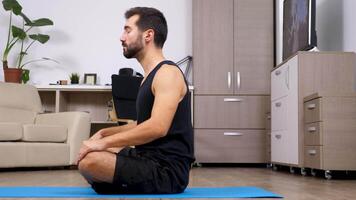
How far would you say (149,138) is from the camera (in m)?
1.98

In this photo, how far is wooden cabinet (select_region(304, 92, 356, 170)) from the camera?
367cm

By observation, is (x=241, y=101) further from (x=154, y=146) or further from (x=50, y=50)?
(x=154, y=146)

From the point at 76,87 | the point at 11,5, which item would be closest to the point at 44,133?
the point at 76,87

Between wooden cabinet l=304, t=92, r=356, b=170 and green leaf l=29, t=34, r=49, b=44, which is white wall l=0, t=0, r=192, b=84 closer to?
green leaf l=29, t=34, r=49, b=44

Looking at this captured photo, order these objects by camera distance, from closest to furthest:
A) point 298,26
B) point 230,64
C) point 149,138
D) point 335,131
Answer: point 149,138 → point 335,131 → point 298,26 → point 230,64

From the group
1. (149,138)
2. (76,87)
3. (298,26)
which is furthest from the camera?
(76,87)

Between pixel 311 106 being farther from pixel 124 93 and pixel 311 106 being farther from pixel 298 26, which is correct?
pixel 124 93

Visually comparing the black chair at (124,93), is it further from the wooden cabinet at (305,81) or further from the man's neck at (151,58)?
the man's neck at (151,58)

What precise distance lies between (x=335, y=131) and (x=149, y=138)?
2.12m

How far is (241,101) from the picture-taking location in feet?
18.8

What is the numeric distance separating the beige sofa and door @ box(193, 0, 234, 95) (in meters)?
1.44

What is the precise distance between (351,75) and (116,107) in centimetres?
204

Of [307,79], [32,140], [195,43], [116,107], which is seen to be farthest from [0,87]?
[307,79]

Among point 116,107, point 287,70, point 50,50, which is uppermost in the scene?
point 50,50
